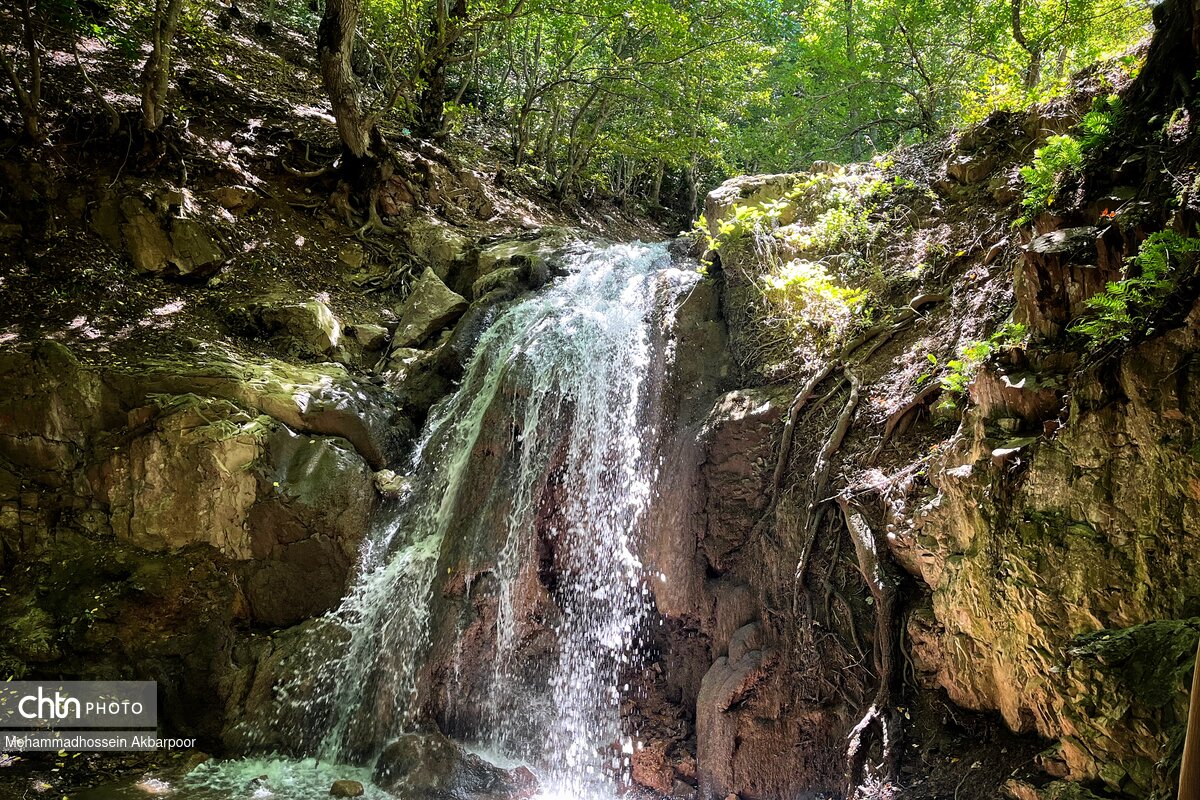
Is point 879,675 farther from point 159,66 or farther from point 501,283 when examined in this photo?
point 159,66

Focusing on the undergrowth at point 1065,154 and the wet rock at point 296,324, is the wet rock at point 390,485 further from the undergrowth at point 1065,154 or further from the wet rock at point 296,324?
the undergrowth at point 1065,154

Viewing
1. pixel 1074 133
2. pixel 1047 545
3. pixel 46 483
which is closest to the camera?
pixel 1047 545

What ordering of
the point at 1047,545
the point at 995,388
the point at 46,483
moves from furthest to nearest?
the point at 46,483 → the point at 995,388 → the point at 1047,545

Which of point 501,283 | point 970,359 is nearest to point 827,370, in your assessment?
point 970,359

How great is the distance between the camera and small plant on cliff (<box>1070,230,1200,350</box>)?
318 cm

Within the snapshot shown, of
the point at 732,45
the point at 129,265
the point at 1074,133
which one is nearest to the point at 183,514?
the point at 129,265

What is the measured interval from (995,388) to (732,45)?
1230 centimetres

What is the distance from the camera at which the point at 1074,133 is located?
17.0 ft

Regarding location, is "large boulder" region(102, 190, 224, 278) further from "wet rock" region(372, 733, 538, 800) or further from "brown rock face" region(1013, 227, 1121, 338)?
"brown rock face" region(1013, 227, 1121, 338)

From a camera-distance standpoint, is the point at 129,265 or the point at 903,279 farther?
the point at 129,265

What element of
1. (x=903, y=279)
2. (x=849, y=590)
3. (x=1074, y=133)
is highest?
(x=1074, y=133)

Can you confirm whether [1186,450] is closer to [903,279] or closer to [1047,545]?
Result: [1047,545]

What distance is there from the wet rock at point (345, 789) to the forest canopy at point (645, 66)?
813 centimetres

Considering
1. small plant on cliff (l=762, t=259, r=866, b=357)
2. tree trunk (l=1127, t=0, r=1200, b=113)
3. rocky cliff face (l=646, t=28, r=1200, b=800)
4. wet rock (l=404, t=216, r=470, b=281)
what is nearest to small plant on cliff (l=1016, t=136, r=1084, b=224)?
rocky cliff face (l=646, t=28, r=1200, b=800)
